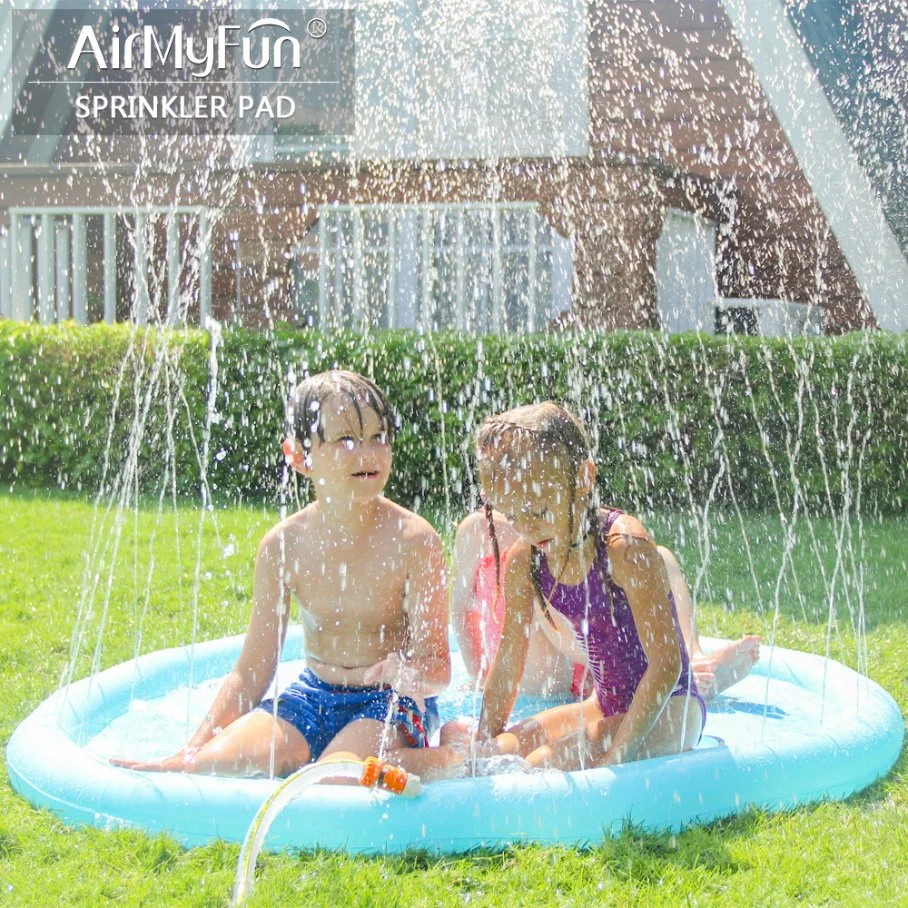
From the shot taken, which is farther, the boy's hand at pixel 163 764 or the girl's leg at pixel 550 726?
the girl's leg at pixel 550 726

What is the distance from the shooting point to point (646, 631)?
2.89 meters

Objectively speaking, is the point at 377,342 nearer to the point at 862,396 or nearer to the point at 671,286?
the point at 862,396

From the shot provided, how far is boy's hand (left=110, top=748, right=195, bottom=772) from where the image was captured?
2953 mm

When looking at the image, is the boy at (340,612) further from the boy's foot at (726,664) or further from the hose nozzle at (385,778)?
the boy's foot at (726,664)

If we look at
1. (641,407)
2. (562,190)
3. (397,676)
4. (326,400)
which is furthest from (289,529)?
(562,190)

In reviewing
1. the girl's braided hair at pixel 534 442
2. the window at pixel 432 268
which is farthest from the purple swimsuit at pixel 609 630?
the window at pixel 432 268

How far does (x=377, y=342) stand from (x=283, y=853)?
5.96 m

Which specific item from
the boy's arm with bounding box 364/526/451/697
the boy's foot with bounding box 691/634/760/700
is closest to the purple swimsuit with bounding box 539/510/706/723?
the boy's arm with bounding box 364/526/451/697

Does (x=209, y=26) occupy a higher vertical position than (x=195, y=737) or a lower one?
higher

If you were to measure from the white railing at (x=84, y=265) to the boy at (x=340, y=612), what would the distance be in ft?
33.3

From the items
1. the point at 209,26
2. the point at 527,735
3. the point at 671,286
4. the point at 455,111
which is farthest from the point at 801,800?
the point at 209,26

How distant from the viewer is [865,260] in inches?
437

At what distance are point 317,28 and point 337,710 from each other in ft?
37.3

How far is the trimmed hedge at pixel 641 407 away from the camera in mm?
7836
